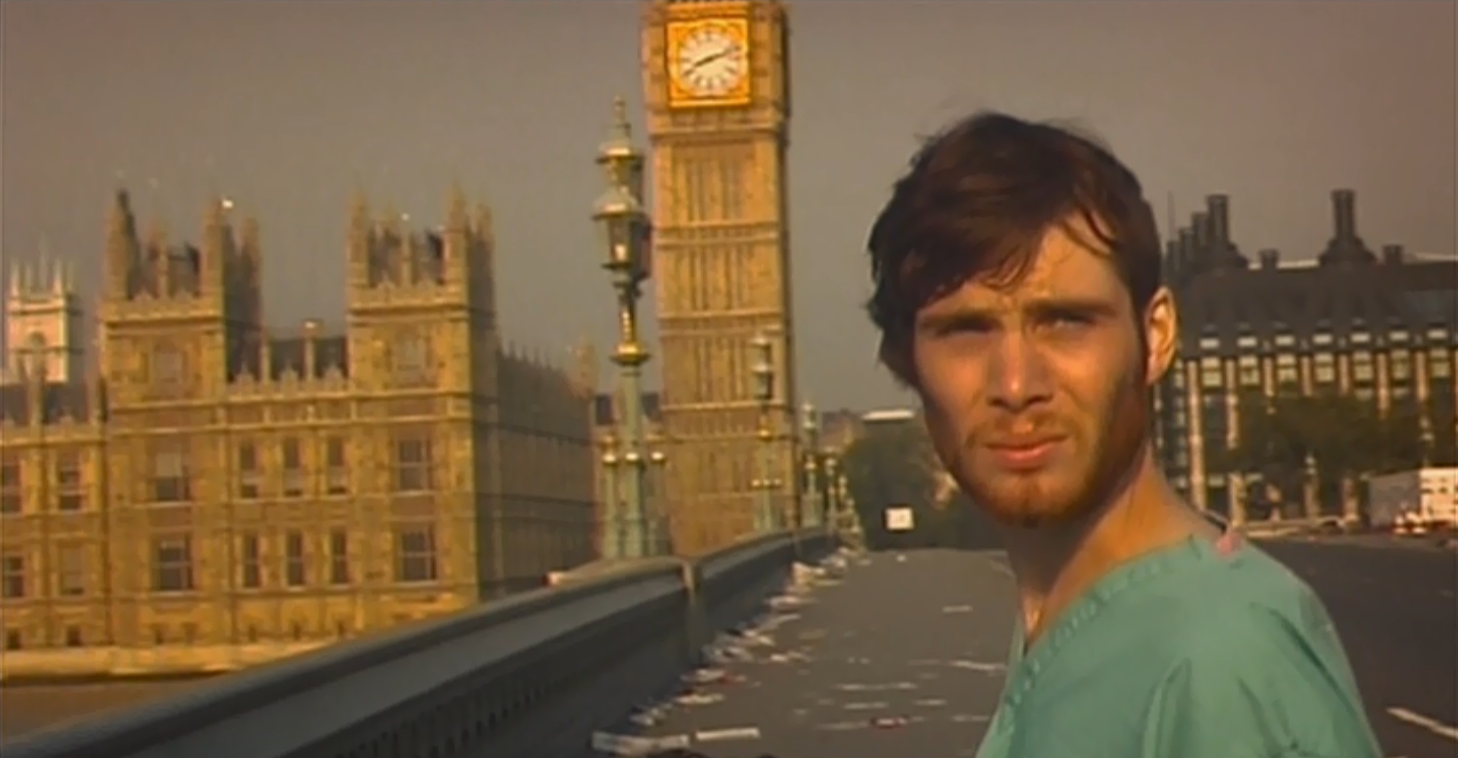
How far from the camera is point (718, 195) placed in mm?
115875

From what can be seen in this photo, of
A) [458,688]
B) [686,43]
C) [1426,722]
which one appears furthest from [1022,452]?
[686,43]

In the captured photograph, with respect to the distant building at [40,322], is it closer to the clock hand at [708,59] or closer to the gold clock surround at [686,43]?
the gold clock surround at [686,43]

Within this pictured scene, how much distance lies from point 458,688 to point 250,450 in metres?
6.89

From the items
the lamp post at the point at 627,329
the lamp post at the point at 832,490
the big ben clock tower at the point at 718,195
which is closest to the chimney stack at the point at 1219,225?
the lamp post at the point at 627,329

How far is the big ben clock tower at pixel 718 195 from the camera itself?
10894 cm

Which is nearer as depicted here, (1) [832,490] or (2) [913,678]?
(2) [913,678]

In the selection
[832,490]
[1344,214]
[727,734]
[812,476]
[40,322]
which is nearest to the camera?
[40,322]

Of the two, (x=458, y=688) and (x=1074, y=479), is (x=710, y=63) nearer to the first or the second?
(x=458, y=688)

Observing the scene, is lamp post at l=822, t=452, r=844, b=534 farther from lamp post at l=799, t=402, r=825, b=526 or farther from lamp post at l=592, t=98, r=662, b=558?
lamp post at l=592, t=98, r=662, b=558

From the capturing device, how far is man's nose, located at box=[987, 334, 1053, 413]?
1726mm

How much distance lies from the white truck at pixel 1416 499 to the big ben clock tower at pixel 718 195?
48.2m

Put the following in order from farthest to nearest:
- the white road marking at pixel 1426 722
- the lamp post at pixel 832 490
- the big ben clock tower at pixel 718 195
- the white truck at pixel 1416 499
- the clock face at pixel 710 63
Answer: the clock face at pixel 710 63, the big ben clock tower at pixel 718 195, the lamp post at pixel 832 490, the white truck at pixel 1416 499, the white road marking at pixel 1426 722

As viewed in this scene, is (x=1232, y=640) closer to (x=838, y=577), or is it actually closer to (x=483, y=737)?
(x=483, y=737)

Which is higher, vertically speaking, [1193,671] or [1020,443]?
[1020,443]
